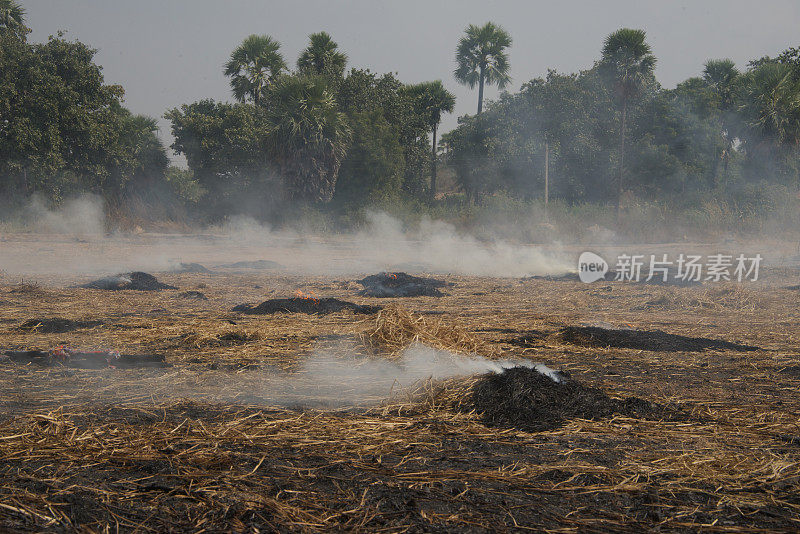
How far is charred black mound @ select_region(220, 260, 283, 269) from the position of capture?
20.7 m

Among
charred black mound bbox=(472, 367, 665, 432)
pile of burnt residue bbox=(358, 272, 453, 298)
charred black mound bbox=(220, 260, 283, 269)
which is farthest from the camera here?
charred black mound bbox=(220, 260, 283, 269)

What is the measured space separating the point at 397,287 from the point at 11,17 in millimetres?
27330

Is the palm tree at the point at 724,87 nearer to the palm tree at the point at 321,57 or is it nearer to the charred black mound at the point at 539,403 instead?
the palm tree at the point at 321,57

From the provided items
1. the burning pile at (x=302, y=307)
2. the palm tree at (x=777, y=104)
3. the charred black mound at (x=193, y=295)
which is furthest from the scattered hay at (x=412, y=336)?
the palm tree at (x=777, y=104)

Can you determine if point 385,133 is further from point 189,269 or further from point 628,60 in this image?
point 189,269

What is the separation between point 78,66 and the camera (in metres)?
27.6

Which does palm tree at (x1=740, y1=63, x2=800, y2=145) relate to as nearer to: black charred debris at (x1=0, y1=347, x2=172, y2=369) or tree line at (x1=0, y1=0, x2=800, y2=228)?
tree line at (x1=0, y1=0, x2=800, y2=228)

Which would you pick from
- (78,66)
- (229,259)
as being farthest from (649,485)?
(78,66)

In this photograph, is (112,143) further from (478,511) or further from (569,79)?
(478,511)

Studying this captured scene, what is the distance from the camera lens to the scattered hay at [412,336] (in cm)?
668

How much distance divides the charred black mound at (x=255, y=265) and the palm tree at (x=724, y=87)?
30.4 metres

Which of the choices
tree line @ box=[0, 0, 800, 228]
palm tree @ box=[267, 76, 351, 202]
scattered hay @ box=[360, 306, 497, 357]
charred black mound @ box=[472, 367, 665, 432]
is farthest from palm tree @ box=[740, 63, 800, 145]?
charred black mound @ box=[472, 367, 665, 432]

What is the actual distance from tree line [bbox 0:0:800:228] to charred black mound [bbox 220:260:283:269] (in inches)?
363

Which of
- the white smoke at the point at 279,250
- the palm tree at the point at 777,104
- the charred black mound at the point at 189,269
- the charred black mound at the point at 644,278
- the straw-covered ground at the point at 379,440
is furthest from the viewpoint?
the palm tree at the point at 777,104
